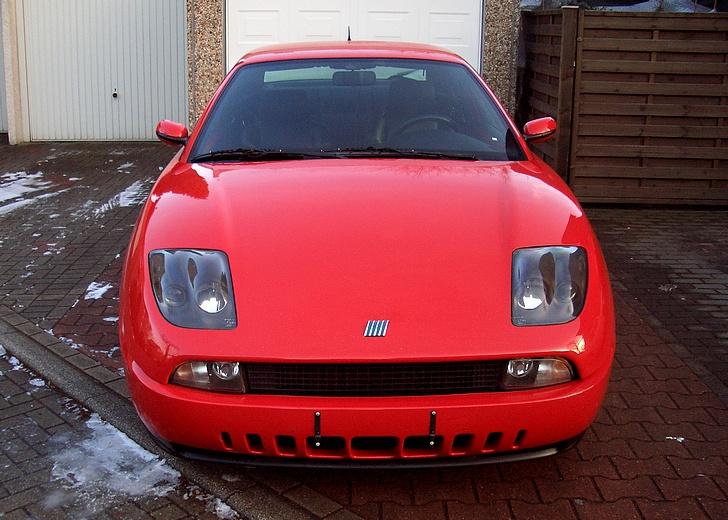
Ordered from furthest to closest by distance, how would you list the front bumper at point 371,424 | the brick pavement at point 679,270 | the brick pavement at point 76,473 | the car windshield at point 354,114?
the brick pavement at point 679,270, the car windshield at point 354,114, the brick pavement at point 76,473, the front bumper at point 371,424

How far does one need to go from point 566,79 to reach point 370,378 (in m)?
6.00

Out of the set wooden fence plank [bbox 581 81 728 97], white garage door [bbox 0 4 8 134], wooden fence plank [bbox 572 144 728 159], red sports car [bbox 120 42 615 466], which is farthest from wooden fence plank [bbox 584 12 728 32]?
white garage door [bbox 0 4 8 134]

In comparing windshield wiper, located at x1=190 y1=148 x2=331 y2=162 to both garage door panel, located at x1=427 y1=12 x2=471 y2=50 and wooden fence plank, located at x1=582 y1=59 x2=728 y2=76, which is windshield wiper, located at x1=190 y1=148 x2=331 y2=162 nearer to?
wooden fence plank, located at x1=582 y1=59 x2=728 y2=76

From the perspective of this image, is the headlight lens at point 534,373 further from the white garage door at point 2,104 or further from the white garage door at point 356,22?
the white garage door at point 2,104

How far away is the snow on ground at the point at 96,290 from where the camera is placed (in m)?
5.69

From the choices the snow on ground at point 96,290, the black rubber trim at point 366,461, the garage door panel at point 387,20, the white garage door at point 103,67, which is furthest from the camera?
the white garage door at point 103,67

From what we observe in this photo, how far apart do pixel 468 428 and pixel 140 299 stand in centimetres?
125

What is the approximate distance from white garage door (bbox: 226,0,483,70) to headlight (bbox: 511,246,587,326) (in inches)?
309

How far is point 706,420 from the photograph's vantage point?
3973 mm

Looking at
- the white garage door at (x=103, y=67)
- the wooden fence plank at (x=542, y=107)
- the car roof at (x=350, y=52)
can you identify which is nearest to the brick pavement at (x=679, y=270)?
the wooden fence plank at (x=542, y=107)

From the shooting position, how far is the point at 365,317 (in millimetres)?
3029

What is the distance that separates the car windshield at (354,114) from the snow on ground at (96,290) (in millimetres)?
1809

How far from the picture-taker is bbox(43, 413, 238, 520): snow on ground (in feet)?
10.7

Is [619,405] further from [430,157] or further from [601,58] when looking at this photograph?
[601,58]
